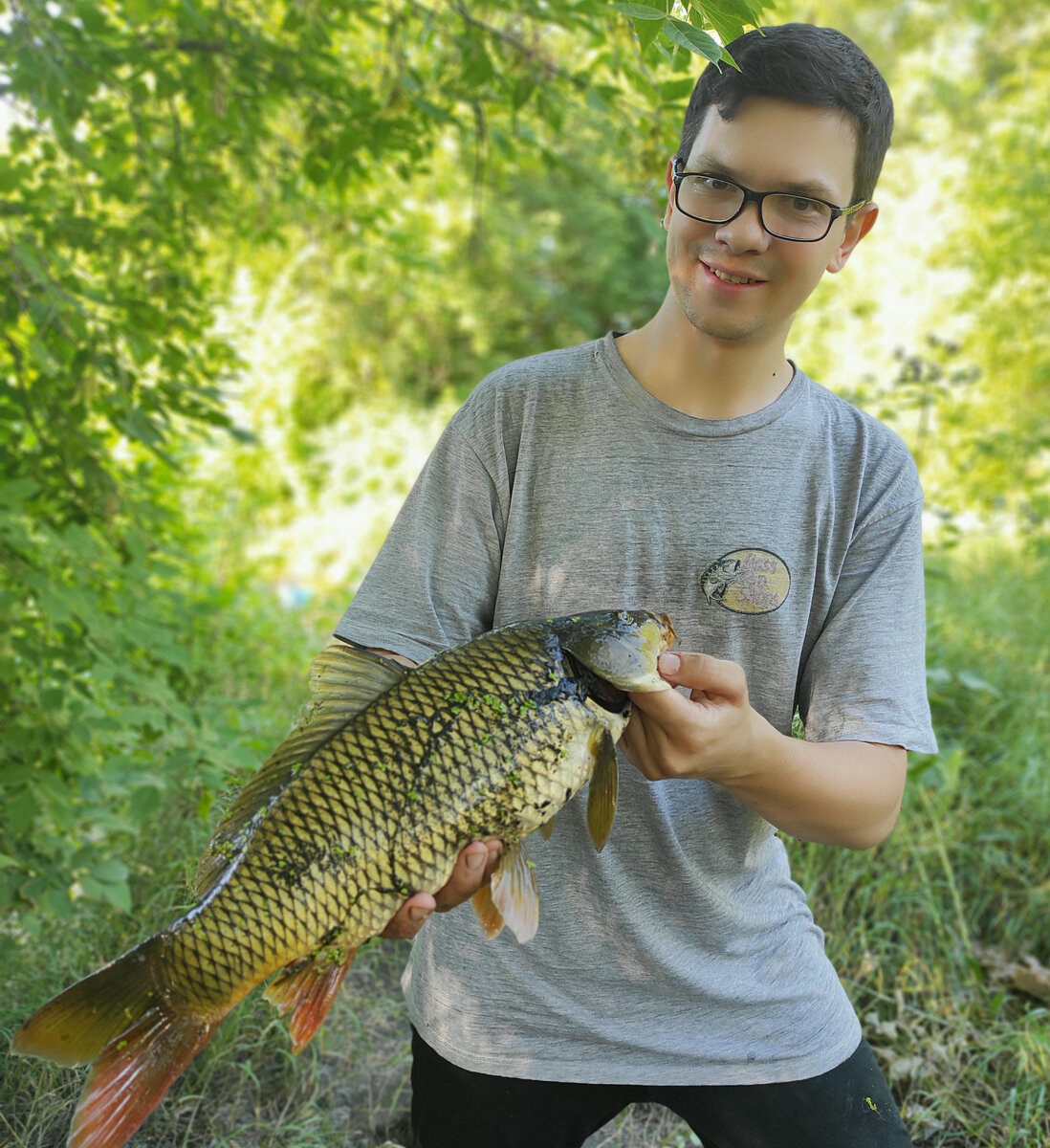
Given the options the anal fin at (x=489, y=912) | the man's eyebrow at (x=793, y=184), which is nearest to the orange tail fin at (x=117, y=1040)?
the anal fin at (x=489, y=912)

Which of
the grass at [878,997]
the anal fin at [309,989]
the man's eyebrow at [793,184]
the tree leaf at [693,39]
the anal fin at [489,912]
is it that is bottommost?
the grass at [878,997]

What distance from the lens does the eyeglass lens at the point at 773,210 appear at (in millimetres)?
1596

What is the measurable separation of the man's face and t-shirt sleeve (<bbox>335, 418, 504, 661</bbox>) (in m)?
0.48

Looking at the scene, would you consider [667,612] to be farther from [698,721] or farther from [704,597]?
[698,721]

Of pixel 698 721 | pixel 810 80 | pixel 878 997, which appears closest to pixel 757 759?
pixel 698 721

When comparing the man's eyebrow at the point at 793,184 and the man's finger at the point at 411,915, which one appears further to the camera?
the man's eyebrow at the point at 793,184

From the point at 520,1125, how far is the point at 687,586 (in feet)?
3.21

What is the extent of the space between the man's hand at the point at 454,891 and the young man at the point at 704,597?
305 mm

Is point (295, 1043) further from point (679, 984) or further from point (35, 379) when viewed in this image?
point (35, 379)

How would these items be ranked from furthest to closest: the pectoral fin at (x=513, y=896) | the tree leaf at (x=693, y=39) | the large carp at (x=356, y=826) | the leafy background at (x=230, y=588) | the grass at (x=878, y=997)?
the leafy background at (x=230, y=588) → the grass at (x=878, y=997) → the pectoral fin at (x=513, y=896) → the large carp at (x=356, y=826) → the tree leaf at (x=693, y=39)

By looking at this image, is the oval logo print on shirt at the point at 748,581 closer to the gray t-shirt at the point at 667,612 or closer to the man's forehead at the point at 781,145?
the gray t-shirt at the point at 667,612

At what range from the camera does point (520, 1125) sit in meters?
1.68

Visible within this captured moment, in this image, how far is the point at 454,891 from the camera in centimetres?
142

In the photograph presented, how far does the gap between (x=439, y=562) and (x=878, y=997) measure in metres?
2.17
